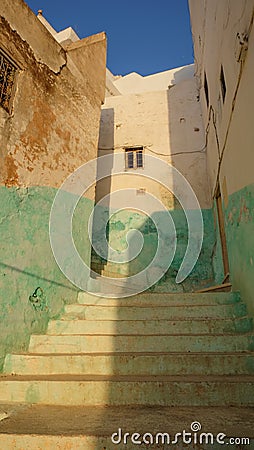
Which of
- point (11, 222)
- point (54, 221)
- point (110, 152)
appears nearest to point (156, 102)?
point (110, 152)

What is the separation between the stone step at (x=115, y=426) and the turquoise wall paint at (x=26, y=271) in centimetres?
98

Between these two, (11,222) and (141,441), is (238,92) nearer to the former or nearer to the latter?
(11,222)

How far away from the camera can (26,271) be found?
344 cm

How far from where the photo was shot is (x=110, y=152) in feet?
30.1

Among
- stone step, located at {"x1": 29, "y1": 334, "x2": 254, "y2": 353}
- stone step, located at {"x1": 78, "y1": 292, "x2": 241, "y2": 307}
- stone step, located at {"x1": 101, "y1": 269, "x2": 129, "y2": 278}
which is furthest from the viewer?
stone step, located at {"x1": 101, "y1": 269, "x2": 129, "y2": 278}

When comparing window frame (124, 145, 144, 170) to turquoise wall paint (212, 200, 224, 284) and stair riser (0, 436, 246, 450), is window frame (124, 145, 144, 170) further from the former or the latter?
stair riser (0, 436, 246, 450)

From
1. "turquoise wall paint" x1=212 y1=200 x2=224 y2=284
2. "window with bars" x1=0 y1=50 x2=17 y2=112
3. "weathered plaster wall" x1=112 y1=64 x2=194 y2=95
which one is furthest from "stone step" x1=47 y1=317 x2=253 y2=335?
"weathered plaster wall" x1=112 y1=64 x2=194 y2=95

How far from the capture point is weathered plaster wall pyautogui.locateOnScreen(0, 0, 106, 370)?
3.25 metres

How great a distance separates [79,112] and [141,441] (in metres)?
4.66

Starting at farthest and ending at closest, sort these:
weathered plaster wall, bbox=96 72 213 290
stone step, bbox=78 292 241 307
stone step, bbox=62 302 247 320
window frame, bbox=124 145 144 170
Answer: window frame, bbox=124 145 144 170
weathered plaster wall, bbox=96 72 213 290
stone step, bbox=78 292 241 307
stone step, bbox=62 302 247 320

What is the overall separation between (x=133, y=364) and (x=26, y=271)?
5.35ft

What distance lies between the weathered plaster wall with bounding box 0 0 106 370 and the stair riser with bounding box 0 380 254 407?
610 mm

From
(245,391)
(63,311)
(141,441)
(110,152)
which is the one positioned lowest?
(141,441)

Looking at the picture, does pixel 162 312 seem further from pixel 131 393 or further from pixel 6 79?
pixel 6 79
